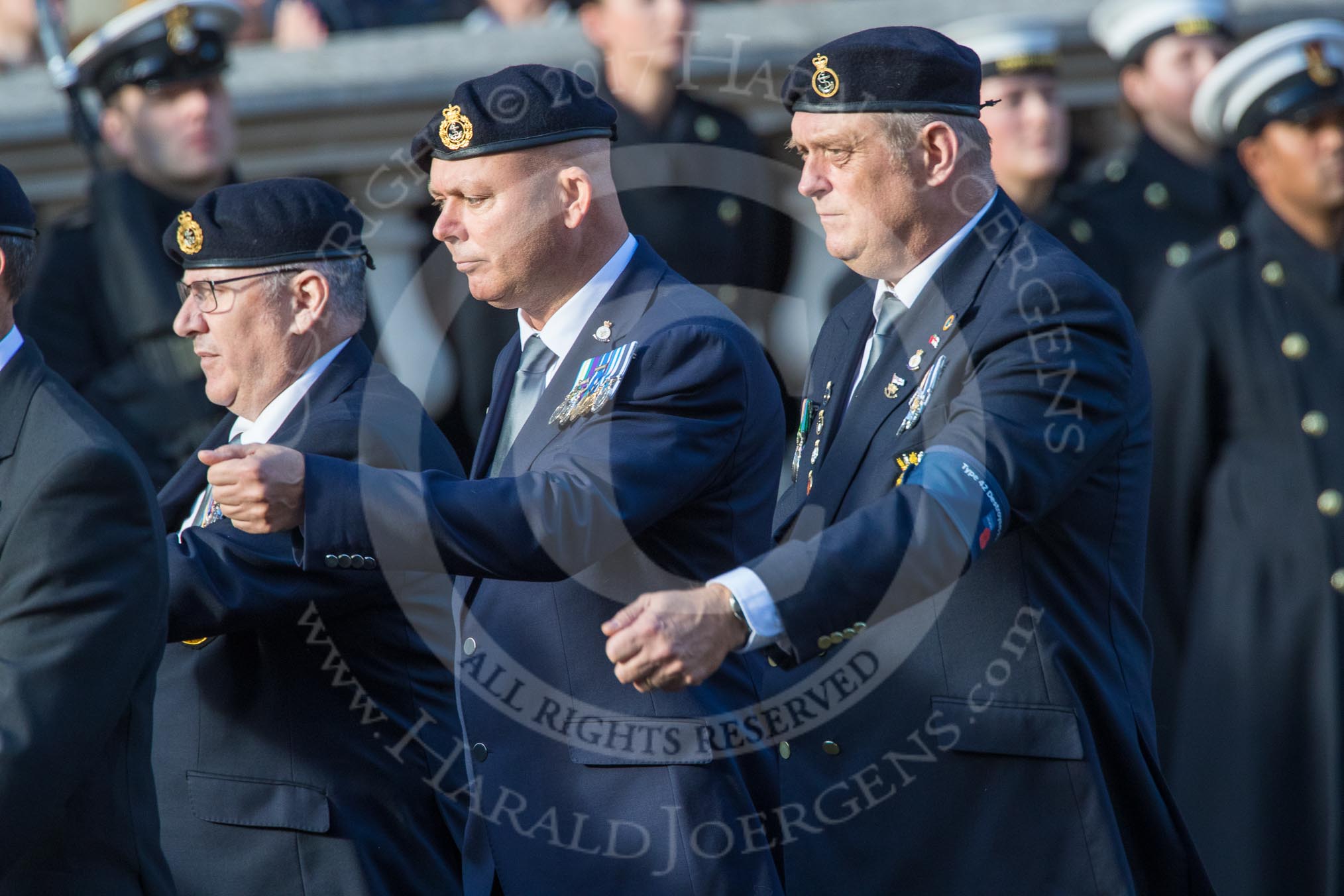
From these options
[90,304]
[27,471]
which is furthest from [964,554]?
[90,304]

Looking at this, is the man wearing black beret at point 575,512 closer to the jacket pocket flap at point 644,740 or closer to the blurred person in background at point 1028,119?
the jacket pocket flap at point 644,740

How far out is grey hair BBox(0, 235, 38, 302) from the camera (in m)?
3.39

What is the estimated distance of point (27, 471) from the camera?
10.2 feet

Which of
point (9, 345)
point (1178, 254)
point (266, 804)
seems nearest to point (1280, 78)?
point (1178, 254)

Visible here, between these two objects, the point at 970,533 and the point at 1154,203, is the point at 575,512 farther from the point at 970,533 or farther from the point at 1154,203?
the point at 1154,203

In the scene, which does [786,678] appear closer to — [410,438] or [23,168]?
[410,438]

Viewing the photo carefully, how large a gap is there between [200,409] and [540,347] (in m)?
2.20

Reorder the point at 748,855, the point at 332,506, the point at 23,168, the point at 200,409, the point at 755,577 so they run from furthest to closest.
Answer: the point at 23,168, the point at 200,409, the point at 748,855, the point at 332,506, the point at 755,577

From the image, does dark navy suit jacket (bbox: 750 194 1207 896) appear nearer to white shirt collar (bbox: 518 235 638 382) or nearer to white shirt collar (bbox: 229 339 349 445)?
white shirt collar (bbox: 518 235 638 382)

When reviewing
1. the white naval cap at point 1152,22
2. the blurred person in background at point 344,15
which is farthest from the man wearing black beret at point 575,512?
the blurred person in background at point 344,15

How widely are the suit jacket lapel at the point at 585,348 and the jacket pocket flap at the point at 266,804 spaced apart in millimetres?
681

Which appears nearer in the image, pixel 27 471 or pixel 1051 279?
pixel 27 471

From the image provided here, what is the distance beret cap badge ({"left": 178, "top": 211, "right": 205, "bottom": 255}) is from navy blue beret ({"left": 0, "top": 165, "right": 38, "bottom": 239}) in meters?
0.55

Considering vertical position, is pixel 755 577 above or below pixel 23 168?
above
